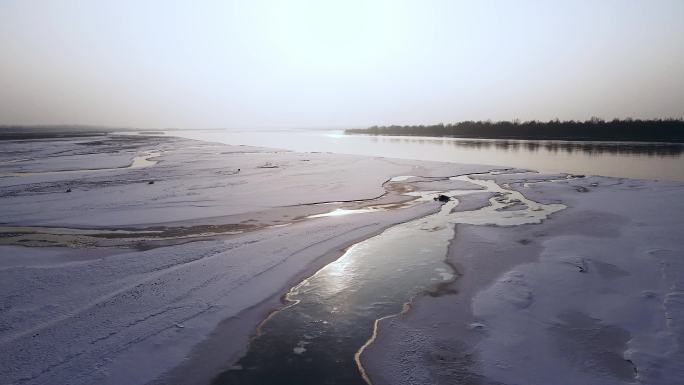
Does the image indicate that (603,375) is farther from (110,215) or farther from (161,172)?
(161,172)

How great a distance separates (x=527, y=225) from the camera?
765cm

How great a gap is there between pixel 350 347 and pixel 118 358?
6.64 feet

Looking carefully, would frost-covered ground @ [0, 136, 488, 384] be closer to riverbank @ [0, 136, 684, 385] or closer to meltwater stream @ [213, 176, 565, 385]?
riverbank @ [0, 136, 684, 385]

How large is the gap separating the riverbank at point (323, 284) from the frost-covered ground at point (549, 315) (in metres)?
0.02

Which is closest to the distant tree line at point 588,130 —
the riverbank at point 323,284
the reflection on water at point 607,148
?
the reflection on water at point 607,148

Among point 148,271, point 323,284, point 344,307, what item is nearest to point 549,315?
point 344,307

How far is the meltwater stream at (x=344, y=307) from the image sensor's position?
10.0 feet

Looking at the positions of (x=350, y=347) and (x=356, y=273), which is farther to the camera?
(x=356, y=273)

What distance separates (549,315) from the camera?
3949 mm

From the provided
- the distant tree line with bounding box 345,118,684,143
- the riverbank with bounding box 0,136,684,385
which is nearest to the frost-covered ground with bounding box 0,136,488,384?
the riverbank with bounding box 0,136,684,385

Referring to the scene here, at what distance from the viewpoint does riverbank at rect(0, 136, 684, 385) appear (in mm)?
3143

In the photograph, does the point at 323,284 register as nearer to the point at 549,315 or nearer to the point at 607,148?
the point at 549,315

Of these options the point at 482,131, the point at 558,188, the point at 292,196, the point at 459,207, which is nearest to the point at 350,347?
the point at 459,207

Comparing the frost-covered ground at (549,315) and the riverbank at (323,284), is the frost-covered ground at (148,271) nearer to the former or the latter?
the riverbank at (323,284)
